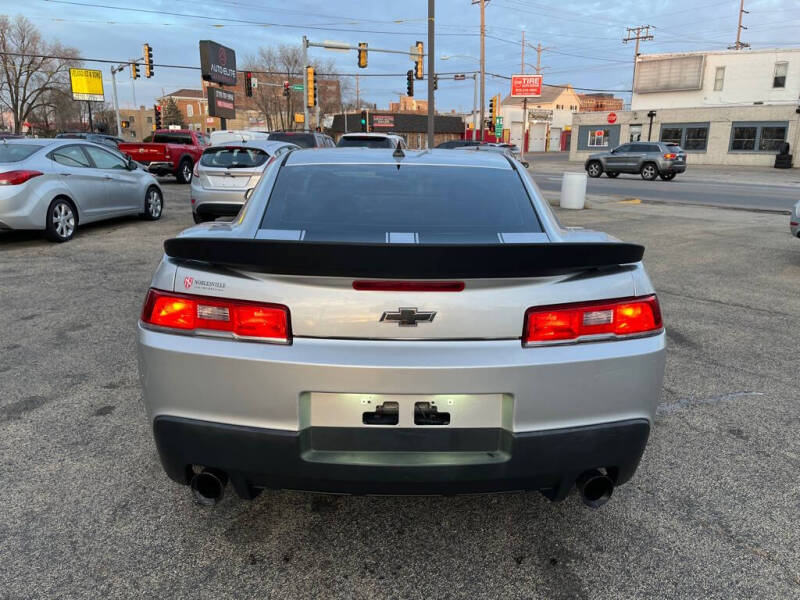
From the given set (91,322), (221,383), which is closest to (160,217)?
(91,322)

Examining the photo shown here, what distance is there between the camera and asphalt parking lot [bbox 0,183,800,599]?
7.19 ft

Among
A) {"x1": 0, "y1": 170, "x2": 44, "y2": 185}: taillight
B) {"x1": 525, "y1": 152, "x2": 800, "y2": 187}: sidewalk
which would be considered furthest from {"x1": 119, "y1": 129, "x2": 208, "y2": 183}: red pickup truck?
{"x1": 525, "y1": 152, "x2": 800, "y2": 187}: sidewalk

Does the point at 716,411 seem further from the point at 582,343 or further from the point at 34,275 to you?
the point at 34,275

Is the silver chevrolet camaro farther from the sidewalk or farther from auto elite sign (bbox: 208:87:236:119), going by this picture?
auto elite sign (bbox: 208:87:236:119)

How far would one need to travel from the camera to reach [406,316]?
76.7 inches

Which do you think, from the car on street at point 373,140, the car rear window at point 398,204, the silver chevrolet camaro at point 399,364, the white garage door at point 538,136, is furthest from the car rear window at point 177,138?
the white garage door at point 538,136

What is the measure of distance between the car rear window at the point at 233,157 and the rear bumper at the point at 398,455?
9064 millimetres

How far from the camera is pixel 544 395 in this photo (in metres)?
1.98

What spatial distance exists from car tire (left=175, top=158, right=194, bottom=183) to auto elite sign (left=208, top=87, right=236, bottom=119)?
17998 mm

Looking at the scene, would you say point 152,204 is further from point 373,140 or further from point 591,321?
point 591,321

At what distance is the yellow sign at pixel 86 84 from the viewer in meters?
56.9

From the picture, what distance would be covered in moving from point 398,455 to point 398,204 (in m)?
1.34

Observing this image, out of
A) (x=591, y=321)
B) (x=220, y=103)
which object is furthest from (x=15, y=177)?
(x=220, y=103)

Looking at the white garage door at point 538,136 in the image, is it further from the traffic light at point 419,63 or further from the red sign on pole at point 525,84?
the traffic light at point 419,63
